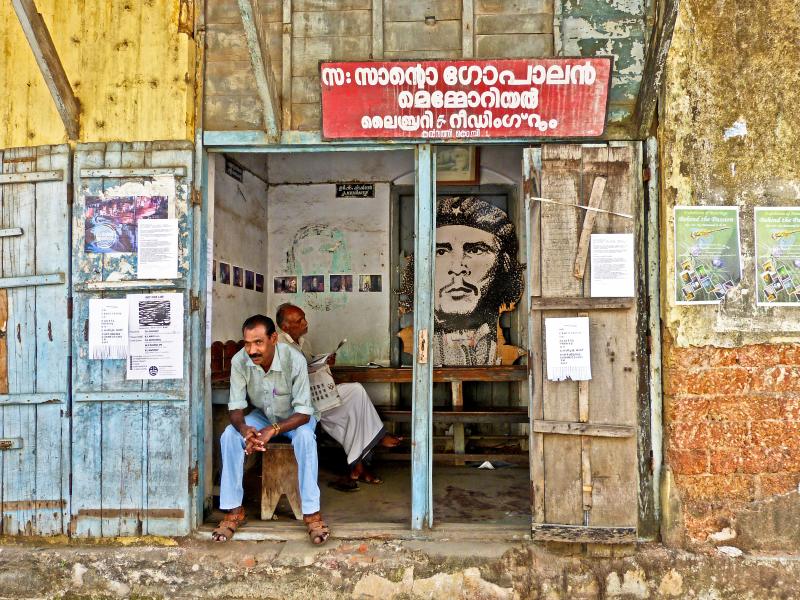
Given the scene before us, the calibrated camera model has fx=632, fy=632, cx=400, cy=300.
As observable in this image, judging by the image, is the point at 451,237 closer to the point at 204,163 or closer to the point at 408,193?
the point at 408,193

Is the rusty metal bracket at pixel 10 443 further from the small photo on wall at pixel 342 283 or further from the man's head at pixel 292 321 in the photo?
the small photo on wall at pixel 342 283

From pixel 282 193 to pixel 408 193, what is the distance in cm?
134

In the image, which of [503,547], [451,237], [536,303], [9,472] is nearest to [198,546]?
[9,472]

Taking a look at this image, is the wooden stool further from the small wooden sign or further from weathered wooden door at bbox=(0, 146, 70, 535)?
the small wooden sign

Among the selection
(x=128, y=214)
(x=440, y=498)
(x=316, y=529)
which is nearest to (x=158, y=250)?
(x=128, y=214)

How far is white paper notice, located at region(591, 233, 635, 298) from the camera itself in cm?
391

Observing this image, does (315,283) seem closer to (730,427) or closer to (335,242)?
(335,242)

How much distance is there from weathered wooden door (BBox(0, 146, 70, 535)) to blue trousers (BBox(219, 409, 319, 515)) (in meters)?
1.05

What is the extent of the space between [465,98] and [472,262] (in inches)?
104

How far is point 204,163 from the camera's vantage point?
4.27m

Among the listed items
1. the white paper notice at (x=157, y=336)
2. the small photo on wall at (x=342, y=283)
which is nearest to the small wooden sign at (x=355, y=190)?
the small photo on wall at (x=342, y=283)

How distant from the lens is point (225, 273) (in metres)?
5.54

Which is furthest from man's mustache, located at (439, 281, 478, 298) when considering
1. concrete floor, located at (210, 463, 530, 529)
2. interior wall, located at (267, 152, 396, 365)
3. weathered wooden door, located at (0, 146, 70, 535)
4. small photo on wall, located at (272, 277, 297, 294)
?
weathered wooden door, located at (0, 146, 70, 535)

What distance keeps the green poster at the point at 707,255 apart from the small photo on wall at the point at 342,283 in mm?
3485
